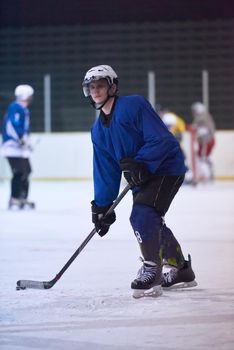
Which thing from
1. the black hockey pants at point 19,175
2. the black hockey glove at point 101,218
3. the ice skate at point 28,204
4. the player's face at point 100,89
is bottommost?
the ice skate at point 28,204

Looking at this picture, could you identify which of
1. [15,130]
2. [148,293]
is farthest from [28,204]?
[148,293]

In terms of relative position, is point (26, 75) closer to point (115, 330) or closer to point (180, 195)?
point (180, 195)

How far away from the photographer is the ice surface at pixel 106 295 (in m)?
3.41

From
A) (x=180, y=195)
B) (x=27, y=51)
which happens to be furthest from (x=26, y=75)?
(x=180, y=195)

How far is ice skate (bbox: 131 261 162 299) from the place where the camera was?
14.5 ft

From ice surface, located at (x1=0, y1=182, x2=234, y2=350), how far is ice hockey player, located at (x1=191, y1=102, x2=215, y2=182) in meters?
6.54

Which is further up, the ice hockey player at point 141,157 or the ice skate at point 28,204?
the ice hockey player at point 141,157

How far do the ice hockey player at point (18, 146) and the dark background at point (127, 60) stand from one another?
626cm

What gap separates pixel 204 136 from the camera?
15477mm

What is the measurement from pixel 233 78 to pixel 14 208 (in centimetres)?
725

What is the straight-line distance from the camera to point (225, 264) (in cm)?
557

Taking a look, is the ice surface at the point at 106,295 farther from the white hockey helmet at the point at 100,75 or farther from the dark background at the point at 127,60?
the dark background at the point at 127,60

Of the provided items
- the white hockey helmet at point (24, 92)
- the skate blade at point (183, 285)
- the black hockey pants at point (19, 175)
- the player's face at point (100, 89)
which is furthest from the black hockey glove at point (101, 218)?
the black hockey pants at point (19, 175)

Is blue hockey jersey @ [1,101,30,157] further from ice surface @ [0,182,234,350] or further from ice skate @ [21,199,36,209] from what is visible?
ice surface @ [0,182,234,350]
